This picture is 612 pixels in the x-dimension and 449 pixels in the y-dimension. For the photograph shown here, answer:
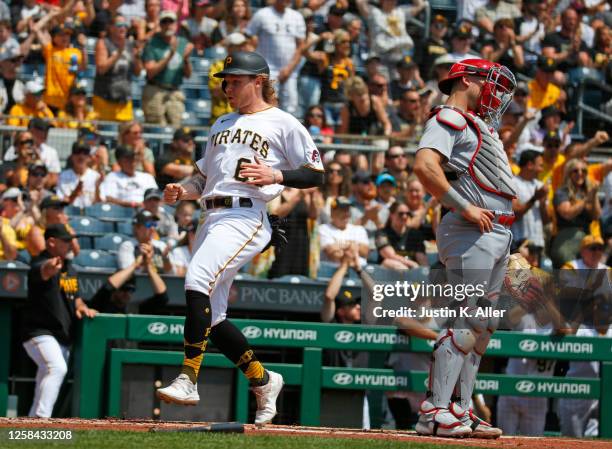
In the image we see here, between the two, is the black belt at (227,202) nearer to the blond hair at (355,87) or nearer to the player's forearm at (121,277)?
the player's forearm at (121,277)

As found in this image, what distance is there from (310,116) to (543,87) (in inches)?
123

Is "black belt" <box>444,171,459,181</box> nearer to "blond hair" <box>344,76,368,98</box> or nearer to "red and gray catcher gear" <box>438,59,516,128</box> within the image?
"red and gray catcher gear" <box>438,59,516,128</box>

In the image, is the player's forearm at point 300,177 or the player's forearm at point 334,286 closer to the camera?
the player's forearm at point 300,177

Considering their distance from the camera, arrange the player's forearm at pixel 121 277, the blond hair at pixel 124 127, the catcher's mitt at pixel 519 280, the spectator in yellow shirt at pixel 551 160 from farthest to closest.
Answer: the spectator in yellow shirt at pixel 551 160, the blond hair at pixel 124 127, the player's forearm at pixel 121 277, the catcher's mitt at pixel 519 280

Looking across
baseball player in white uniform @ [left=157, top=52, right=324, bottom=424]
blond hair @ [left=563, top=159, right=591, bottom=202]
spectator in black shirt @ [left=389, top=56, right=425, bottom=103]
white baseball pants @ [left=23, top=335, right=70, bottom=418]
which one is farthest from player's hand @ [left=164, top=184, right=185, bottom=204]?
spectator in black shirt @ [left=389, top=56, right=425, bottom=103]

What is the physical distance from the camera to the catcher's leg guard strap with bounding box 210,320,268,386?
602 centimetres

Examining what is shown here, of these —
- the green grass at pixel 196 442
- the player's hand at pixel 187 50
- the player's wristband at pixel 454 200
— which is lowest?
the green grass at pixel 196 442

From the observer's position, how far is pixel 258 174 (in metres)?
5.88

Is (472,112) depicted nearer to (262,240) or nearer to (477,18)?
(262,240)

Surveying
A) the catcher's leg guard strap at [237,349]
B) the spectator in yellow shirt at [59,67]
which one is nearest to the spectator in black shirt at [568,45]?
the spectator in yellow shirt at [59,67]

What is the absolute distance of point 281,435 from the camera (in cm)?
581

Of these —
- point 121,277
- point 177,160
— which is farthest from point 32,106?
point 121,277

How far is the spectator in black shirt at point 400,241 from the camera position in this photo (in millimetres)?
10328

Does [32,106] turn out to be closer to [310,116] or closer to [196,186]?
[310,116]
